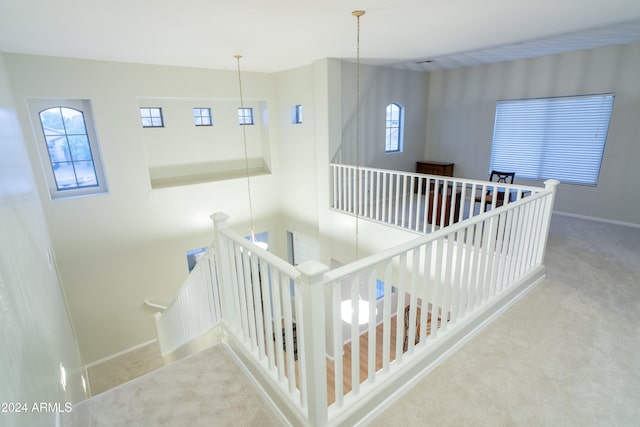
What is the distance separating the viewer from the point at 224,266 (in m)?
2.53

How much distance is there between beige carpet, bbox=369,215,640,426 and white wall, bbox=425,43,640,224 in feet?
7.77

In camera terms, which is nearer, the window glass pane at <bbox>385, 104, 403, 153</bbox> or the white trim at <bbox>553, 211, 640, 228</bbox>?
the white trim at <bbox>553, 211, 640, 228</bbox>

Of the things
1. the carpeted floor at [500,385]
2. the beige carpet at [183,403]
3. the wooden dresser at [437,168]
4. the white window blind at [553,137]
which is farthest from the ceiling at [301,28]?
the beige carpet at [183,403]

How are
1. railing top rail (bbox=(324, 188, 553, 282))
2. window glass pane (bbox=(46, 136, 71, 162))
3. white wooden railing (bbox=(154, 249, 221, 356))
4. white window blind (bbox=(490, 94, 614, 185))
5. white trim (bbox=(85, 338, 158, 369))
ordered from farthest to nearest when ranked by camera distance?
white trim (bbox=(85, 338, 158, 369)) → white window blind (bbox=(490, 94, 614, 185)) → window glass pane (bbox=(46, 136, 71, 162)) → white wooden railing (bbox=(154, 249, 221, 356)) → railing top rail (bbox=(324, 188, 553, 282))

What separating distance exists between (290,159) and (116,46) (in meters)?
3.51

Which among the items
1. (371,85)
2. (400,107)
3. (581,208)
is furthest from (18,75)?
(581,208)

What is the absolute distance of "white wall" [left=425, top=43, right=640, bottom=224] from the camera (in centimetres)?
480

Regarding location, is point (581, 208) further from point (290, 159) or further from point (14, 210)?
point (14, 210)

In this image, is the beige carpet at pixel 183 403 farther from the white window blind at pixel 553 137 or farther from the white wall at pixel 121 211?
the white window blind at pixel 553 137

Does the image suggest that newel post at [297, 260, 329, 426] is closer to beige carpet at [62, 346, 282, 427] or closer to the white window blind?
beige carpet at [62, 346, 282, 427]

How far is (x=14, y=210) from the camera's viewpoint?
2285 millimetres

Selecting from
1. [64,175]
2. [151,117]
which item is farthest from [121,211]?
[151,117]

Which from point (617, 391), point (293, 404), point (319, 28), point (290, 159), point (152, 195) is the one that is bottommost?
point (617, 391)

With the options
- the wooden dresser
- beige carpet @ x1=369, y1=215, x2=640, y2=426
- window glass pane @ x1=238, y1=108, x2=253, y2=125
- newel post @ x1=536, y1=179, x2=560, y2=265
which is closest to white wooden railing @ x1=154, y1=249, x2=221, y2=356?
beige carpet @ x1=369, y1=215, x2=640, y2=426
